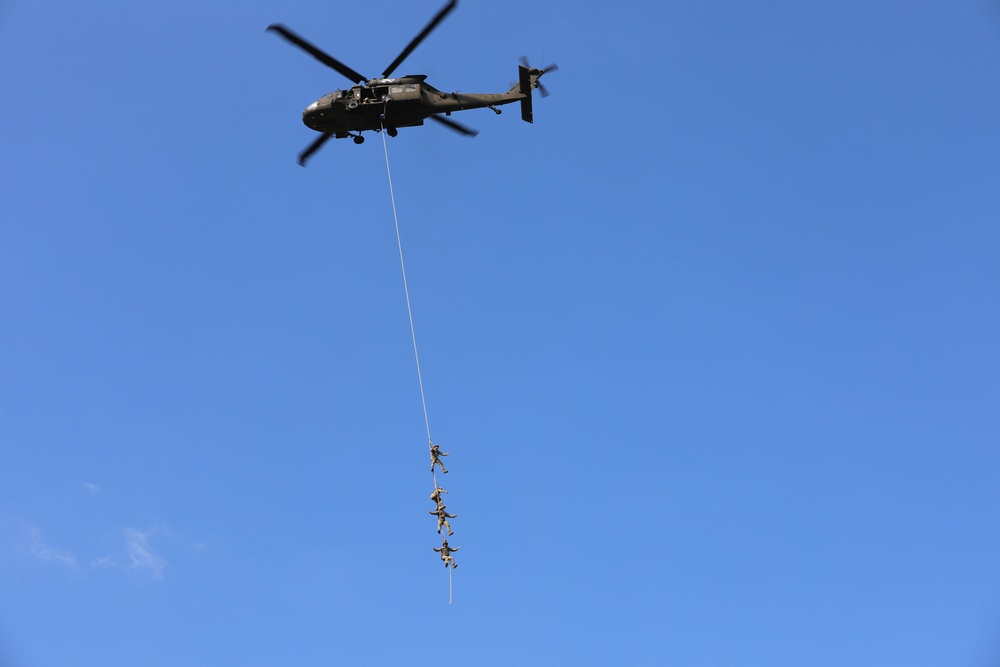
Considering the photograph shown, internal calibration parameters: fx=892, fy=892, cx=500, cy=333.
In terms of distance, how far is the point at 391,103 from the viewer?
25.4 m

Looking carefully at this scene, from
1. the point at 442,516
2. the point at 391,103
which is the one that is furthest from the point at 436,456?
the point at 391,103

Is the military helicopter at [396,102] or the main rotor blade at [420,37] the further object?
the military helicopter at [396,102]

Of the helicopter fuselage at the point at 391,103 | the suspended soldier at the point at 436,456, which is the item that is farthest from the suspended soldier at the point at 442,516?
the helicopter fuselage at the point at 391,103

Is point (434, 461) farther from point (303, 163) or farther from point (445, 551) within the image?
point (303, 163)

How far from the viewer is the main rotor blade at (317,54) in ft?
76.3

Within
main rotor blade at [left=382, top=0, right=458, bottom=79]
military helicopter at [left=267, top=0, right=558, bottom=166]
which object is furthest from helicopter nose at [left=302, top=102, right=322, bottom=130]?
main rotor blade at [left=382, top=0, right=458, bottom=79]

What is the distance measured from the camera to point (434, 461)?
21922 millimetres

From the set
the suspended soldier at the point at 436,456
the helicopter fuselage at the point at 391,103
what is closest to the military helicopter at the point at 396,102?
the helicopter fuselage at the point at 391,103

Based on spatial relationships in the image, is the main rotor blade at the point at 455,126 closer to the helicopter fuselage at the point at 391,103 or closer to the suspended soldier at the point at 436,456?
the helicopter fuselage at the point at 391,103

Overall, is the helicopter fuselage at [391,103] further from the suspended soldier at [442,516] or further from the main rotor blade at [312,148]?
the suspended soldier at [442,516]

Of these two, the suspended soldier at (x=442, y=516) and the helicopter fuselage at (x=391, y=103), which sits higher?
the helicopter fuselage at (x=391, y=103)

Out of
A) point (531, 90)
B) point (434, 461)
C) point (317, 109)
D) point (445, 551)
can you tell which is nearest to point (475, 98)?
point (531, 90)

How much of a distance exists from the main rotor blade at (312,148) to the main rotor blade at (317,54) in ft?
6.94

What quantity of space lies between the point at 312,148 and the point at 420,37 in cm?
537
